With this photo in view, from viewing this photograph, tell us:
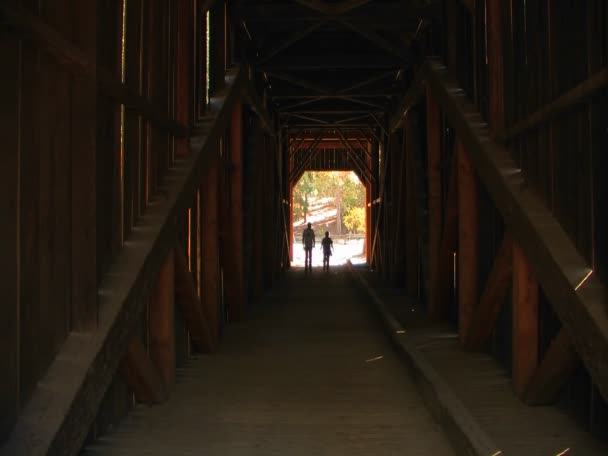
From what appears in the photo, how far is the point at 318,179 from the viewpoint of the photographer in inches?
2317

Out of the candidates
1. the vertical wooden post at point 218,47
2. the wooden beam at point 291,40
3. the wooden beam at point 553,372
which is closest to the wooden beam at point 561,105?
the wooden beam at point 553,372

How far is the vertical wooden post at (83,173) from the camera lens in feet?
12.0

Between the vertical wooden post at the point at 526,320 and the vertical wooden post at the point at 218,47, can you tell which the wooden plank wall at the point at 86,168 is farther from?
the vertical wooden post at the point at 526,320

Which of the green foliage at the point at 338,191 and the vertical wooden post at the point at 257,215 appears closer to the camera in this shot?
the vertical wooden post at the point at 257,215

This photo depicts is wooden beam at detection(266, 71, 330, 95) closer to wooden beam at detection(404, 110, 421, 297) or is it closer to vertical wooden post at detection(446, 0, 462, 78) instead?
wooden beam at detection(404, 110, 421, 297)

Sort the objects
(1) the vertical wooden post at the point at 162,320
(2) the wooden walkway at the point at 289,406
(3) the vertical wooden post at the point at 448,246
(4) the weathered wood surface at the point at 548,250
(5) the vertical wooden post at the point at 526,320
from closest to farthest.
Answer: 1. (4) the weathered wood surface at the point at 548,250
2. (2) the wooden walkway at the point at 289,406
3. (5) the vertical wooden post at the point at 526,320
4. (1) the vertical wooden post at the point at 162,320
5. (3) the vertical wooden post at the point at 448,246

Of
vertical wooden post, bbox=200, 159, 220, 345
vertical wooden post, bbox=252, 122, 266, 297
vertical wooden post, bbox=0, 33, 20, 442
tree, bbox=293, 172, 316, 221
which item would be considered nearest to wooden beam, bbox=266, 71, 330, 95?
vertical wooden post, bbox=252, 122, 266, 297

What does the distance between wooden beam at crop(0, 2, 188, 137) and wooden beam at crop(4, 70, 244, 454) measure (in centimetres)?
77

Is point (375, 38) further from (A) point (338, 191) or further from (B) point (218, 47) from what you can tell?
(A) point (338, 191)

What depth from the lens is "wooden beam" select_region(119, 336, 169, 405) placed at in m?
4.57

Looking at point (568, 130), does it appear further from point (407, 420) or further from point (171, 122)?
point (171, 122)

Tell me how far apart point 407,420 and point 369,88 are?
31.5 feet

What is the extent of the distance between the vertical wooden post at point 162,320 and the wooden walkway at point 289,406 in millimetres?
356

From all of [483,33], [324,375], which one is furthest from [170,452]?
[483,33]
